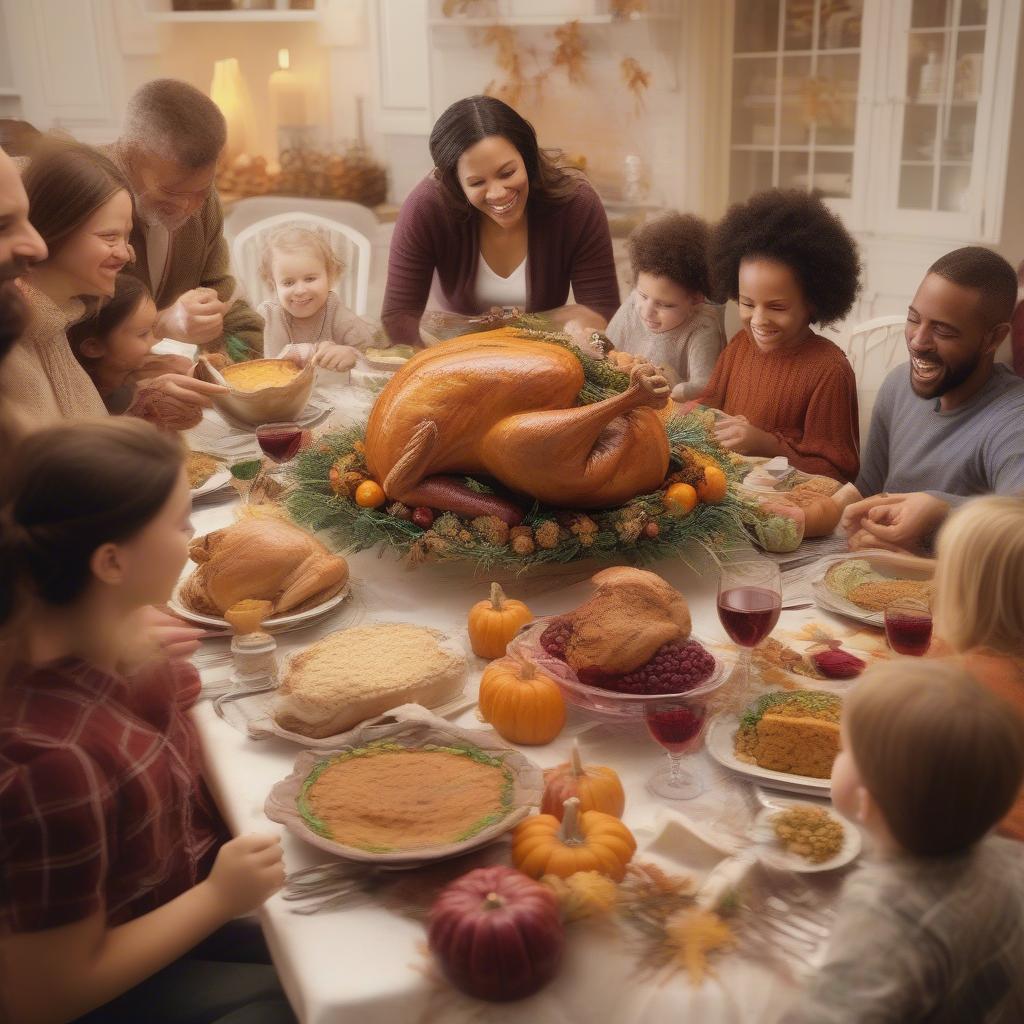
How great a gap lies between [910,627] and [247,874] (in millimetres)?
798

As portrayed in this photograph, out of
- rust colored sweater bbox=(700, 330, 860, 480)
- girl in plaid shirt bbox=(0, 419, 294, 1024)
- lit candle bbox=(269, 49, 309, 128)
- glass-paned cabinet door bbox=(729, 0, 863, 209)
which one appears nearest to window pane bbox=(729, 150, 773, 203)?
glass-paned cabinet door bbox=(729, 0, 863, 209)

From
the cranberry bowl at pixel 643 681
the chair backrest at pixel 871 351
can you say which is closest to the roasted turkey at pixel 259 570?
the cranberry bowl at pixel 643 681

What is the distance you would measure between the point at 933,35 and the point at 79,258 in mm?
3382

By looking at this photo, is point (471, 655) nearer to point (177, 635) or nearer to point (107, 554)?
point (177, 635)

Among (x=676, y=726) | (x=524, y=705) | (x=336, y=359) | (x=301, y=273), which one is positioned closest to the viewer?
(x=676, y=726)

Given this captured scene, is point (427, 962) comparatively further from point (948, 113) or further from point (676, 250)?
point (948, 113)

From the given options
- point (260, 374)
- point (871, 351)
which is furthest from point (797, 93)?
point (260, 374)

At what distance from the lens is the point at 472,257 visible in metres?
3.08

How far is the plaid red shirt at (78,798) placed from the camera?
3.04ft

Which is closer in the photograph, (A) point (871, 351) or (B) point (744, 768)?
(B) point (744, 768)

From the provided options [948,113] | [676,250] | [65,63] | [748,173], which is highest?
[65,63]

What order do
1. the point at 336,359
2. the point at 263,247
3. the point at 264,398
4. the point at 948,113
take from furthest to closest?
the point at 263,247 < the point at 948,113 < the point at 336,359 < the point at 264,398

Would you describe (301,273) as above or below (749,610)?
above

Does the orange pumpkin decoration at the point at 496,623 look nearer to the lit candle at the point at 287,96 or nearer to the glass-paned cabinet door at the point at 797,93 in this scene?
the glass-paned cabinet door at the point at 797,93
